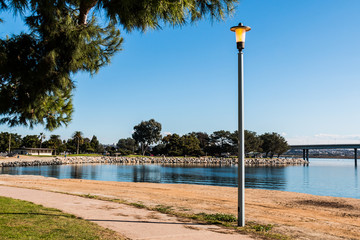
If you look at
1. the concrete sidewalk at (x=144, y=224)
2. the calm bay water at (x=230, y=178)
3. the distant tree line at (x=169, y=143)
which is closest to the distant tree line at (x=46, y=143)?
the distant tree line at (x=169, y=143)

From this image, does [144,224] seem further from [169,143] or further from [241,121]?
[169,143]

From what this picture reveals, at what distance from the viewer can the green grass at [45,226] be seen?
635 centimetres

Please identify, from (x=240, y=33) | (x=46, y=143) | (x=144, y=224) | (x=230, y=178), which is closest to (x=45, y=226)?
(x=144, y=224)

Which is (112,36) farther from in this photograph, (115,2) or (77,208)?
(77,208)

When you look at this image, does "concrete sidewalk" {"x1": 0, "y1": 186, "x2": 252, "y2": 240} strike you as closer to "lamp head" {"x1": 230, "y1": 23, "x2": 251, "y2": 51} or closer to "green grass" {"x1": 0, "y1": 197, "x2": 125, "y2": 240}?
"green grass" {"x1": 0, "y1": 197, "x2": 125, "y2": 240}

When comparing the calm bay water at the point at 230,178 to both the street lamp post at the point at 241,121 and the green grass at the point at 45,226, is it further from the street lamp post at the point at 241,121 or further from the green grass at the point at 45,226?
the green grass at the point at 45,226

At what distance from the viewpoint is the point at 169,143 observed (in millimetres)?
119188

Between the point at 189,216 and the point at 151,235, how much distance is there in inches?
116

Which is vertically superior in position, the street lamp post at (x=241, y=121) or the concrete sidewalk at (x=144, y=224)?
the street lamp post at (x=241, y=121)

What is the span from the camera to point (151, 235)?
6.86 m

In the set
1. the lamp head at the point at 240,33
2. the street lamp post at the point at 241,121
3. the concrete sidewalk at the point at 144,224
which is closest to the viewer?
the concrete sidewalk at the point at 144,224

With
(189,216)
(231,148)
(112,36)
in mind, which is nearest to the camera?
(112,36)

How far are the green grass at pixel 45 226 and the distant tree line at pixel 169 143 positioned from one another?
103 meters

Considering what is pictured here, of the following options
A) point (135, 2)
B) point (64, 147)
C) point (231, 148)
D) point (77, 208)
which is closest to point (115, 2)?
point (135, 2)
